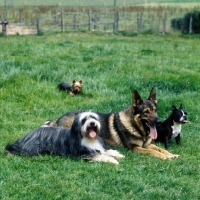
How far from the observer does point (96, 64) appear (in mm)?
13953

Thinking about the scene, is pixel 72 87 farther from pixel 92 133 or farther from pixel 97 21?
pixel 97 21

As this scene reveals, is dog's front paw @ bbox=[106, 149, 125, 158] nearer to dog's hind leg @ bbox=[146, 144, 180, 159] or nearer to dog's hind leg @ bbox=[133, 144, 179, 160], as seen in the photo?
dog's hind leg @ bbox=[133, 144, 179, 160]

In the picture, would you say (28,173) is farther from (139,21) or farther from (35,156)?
(139,21)

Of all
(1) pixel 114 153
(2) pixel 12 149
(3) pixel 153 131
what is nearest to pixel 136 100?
(3) pixel 153 131

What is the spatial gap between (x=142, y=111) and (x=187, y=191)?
2036mm

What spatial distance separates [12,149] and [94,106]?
3.41 meters

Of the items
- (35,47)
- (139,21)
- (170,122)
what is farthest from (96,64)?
(139,21)

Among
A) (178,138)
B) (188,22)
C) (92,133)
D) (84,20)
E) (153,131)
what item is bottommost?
(84,20)

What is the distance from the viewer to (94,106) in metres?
10.4

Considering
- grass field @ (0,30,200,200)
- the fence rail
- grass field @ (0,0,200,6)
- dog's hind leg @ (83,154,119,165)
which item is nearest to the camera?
grass field @ (0,30,200,200)

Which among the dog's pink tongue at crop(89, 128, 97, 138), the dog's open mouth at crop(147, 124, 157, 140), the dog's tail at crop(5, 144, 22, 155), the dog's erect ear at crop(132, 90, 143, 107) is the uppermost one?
the dog's erect ear at crop(132, 90, 143, 107)

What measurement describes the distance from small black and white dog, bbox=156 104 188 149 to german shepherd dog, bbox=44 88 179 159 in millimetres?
440

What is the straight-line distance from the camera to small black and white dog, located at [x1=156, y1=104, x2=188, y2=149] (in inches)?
326

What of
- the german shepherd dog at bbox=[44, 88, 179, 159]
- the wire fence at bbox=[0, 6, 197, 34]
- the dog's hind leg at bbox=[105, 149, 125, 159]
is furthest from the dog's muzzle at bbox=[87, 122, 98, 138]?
the wire fence at bbox=[0, 6, 197, 34]
